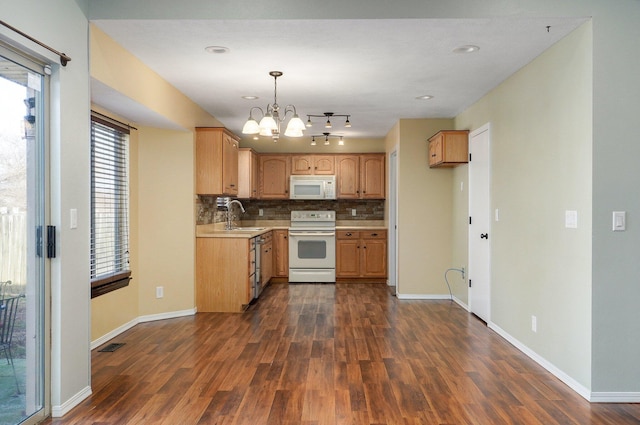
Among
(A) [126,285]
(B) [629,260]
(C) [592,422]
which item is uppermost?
(B) [629,260]

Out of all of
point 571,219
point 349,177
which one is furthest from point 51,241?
point 349,177

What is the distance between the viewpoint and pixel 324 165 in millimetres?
8141

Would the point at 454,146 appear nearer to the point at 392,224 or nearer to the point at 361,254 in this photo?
the point at 392,224

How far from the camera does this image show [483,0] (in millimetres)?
3000

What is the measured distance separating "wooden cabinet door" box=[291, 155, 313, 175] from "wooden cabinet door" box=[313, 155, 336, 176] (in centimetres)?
9

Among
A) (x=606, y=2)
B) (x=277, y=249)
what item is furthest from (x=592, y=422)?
(x=277, y=249)

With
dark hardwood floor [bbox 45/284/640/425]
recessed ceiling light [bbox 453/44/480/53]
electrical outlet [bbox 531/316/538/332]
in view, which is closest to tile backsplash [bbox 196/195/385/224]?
dark hardwood floor [bbox 45/284/640/425]

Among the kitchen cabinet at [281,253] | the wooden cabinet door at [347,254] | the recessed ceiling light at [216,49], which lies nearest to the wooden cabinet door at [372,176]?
the wooden cabinet door at [347,254]

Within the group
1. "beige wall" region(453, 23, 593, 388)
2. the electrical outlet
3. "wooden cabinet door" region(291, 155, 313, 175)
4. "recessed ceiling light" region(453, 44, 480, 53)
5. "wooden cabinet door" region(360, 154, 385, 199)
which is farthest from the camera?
"wooden cabinet door" region(291, 155, 313, 175)

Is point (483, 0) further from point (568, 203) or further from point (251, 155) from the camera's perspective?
point (251, 155)

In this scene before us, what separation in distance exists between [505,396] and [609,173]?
1564mm

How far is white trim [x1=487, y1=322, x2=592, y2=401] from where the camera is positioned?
3041mm

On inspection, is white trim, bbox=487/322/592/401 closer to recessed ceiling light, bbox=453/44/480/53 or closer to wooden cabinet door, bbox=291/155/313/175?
recessed ceiling light, bbox=453/44/480/53

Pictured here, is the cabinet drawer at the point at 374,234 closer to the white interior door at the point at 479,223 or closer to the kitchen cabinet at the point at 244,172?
the kitchen cabinet at the point at 244,172
